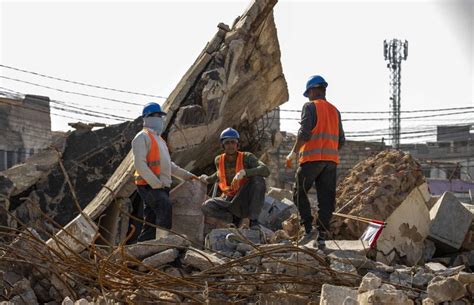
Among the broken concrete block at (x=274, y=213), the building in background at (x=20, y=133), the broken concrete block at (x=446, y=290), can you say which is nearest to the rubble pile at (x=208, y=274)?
the broken concrete block at (x=446, y=290)

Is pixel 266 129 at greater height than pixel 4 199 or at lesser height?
greater

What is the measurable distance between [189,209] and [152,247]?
4.89 feet

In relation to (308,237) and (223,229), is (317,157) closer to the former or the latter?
(308,237)

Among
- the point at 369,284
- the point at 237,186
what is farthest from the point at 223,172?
the point at 369,284

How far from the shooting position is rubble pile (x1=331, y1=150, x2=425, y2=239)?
809 cm

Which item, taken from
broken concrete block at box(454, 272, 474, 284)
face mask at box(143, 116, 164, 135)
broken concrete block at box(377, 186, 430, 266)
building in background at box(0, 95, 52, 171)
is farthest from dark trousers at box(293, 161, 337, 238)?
building in background at box(0, 95, 52, 171)

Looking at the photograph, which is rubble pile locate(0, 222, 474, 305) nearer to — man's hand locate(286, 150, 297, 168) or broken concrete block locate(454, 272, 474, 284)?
broken concrete block locate(454, 272, 474, 284)

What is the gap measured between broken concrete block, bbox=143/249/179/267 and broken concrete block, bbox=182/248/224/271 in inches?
5.7

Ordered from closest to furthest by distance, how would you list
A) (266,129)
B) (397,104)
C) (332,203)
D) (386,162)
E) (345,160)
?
(332,203), (386,162), (266,129), (345,160), (397,104)

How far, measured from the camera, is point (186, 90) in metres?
10.8

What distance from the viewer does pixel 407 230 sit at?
8102 millimetres

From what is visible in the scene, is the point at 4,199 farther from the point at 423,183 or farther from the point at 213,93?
the point at 423,183

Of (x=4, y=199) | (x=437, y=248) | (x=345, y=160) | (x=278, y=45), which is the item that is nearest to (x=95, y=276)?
(x=437, y=248)

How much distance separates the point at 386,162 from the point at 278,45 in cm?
273
